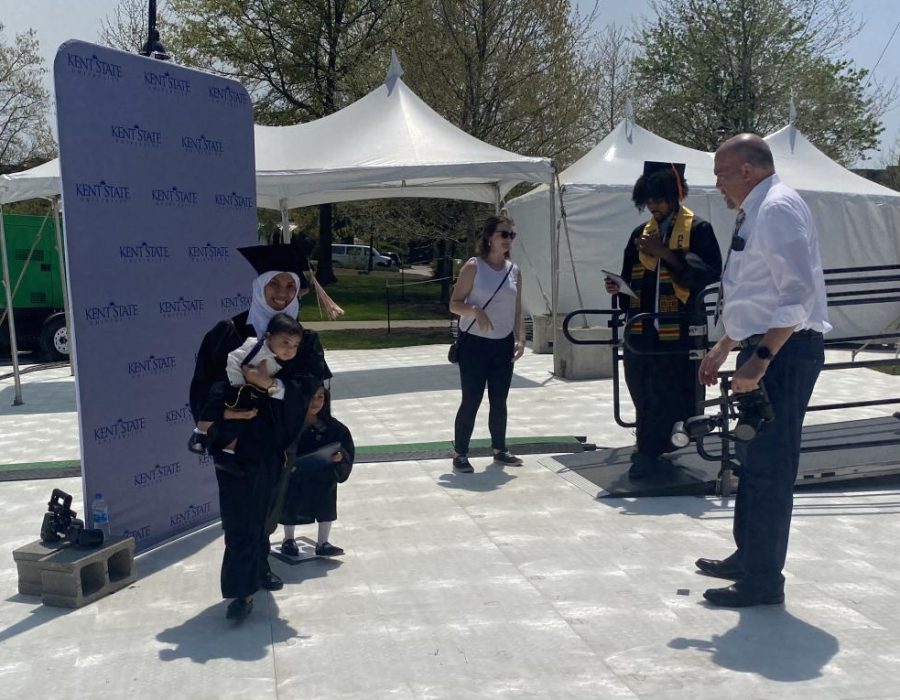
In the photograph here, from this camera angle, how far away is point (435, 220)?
2214 cm

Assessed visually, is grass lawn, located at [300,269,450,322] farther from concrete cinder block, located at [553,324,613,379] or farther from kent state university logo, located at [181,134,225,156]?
kent state university logo, located at [181,134,225,156]

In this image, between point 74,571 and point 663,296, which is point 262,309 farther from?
point 663,296

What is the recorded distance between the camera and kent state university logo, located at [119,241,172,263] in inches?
190

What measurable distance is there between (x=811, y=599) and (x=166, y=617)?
113 inches

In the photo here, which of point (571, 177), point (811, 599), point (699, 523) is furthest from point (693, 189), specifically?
point (811, 599)

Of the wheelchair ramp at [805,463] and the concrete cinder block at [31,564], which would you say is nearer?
the concrete cinder block at [31,564]

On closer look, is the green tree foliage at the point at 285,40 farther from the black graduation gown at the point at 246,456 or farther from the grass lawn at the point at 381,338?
the black graduation gown at the point at 246,456

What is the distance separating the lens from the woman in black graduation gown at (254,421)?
4.05m

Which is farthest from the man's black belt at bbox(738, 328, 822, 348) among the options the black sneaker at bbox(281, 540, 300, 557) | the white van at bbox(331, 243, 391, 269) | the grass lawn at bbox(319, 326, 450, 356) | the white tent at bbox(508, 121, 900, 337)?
the white van at bbox(331, 243, 391, 269)

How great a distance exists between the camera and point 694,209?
15.2m

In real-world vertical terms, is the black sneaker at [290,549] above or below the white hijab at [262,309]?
below

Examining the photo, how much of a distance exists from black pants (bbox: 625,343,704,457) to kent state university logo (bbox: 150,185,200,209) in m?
2.84

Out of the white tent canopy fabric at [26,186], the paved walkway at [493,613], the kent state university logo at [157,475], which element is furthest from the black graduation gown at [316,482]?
the white tent canopy fabric at [26,186]

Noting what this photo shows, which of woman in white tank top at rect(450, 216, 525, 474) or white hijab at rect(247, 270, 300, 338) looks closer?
white hijab at rect(247, 270, 300, 338)
